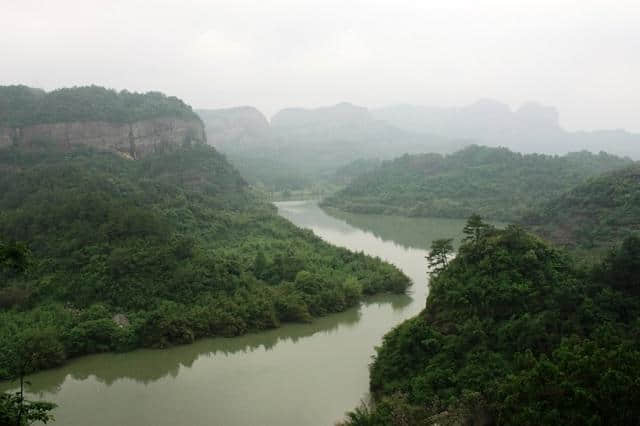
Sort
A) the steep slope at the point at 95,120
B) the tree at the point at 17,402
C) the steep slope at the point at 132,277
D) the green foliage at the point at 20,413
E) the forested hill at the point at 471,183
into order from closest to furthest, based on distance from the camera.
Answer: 1. the tree at the point at 17,402
2. the green foliage at the point at 20,413
3. the steep slope at the point at 132,277
4. the steep slope at the point at 95,120
5. the forested hill at the point at 471,183

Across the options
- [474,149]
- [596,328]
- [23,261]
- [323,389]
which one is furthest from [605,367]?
[474,149]

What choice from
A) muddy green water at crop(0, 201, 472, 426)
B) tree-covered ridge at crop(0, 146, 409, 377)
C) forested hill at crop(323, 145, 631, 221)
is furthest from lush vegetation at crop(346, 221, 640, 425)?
forested hill at crop(323, 145, 631, 221)

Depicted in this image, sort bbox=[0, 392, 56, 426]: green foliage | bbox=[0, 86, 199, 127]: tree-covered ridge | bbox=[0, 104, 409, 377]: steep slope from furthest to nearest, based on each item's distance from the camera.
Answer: bbox=[0, 86, 199, 127]: tree-covered ridge → bbox=[0, 104, 409, 377]: steep slope → bbox=[0, 392, 56, 426]: green foliage

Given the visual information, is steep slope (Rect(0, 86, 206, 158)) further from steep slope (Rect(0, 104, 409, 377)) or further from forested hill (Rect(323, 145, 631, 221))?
forested hill (Rect(323, 145, 631, 221))

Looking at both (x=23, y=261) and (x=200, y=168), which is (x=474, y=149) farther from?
(x=23, y=261)

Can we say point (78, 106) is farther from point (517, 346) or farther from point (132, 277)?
point (517, 346)

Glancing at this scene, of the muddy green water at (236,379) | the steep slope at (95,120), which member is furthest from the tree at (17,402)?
the steep slope at (95,120)

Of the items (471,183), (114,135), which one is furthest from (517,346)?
(471,183)

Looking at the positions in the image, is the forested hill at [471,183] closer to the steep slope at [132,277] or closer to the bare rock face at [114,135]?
the bare rock face at [114,135]
